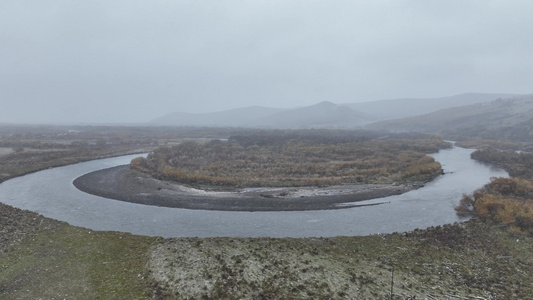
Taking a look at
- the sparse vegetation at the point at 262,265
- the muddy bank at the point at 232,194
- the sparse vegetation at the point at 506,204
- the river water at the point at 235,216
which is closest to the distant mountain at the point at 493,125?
the sparse vegetation at the point at 506,204

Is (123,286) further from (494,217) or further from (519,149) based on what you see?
(519,149)

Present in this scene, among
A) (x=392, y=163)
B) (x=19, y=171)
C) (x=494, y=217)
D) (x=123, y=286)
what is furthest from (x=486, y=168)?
(x=19, y=171)

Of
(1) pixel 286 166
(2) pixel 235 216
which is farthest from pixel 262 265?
(1) pixel 286 166

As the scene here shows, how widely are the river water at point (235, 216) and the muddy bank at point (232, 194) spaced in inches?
55.1

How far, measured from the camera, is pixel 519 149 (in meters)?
77.2

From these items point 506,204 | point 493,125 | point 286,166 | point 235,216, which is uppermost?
point 493,125

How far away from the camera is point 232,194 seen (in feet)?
119

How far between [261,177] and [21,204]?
28367mm

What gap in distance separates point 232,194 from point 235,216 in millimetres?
8030

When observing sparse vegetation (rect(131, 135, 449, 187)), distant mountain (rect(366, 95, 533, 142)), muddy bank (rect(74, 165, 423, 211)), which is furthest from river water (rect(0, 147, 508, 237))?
distant mountain (rect(366, 95, 533, 142))

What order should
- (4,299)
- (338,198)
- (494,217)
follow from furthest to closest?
1. (338,198)
2. (494,217)
3. (4,299)

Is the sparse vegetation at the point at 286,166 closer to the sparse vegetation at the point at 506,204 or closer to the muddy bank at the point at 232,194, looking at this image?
the muddy bank at the point at 232,194

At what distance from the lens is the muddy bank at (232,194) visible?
31.7 meters

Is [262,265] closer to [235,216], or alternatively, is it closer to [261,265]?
[261,265]
